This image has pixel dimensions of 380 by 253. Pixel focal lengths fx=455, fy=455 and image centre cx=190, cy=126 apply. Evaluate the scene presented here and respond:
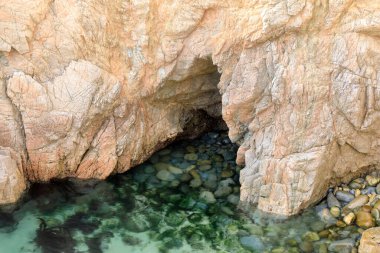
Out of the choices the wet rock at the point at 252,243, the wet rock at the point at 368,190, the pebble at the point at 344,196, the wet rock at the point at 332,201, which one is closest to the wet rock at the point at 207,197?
the wet rock at the point at 252,243

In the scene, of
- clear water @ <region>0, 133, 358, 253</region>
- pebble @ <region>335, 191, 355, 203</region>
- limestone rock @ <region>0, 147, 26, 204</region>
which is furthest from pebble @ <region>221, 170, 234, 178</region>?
limestone rock @ <region>0, 147, 26, 204</region>

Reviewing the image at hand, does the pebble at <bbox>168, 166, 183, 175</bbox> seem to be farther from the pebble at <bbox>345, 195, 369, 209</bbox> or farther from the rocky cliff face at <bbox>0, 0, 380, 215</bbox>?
the pebble at <bbox>345, 195, 369, 209</bbox>

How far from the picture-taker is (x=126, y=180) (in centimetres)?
711

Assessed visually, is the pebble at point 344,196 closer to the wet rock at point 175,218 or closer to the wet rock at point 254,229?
the wet rock at point 254,229

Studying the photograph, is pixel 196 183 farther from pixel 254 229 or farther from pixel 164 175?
pixel 254 229

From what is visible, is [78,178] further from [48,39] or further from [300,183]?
[300,183]

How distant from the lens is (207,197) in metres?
6.78

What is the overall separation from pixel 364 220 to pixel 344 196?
488 mm

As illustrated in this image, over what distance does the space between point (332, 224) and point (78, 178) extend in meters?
3.73

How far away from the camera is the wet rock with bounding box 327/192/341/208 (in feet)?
20.8

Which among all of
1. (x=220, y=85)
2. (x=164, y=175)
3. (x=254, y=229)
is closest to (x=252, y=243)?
(x=254, y=229)

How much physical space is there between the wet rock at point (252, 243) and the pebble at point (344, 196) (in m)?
1.38

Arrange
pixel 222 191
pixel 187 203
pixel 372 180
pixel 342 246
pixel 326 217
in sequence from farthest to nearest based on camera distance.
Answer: pixel 222 191 < pixel 187 203 < pixel 372 180 < pixel 326 217 < pixel 342 246

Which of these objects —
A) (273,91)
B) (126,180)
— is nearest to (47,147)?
(126,180)
